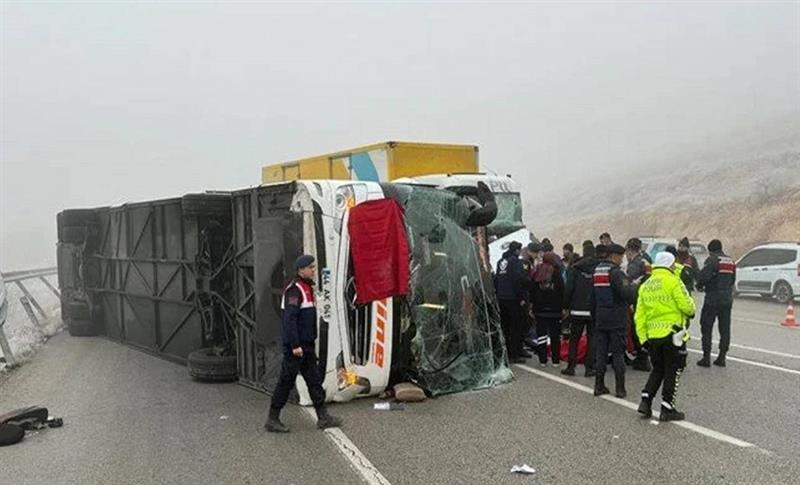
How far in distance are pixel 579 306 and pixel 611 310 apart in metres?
1.00

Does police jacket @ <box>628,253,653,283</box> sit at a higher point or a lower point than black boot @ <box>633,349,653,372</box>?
higher

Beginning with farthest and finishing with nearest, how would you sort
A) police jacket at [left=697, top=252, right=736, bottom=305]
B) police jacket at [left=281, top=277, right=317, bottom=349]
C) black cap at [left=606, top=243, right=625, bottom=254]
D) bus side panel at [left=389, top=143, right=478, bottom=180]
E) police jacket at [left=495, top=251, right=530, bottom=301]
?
bus side panel at [left=389, top=143, right=478, bottom=180]
police jacket at [left=495, top=251, right=530, bottom=301]
police jacket at [left=697, top=252, right=736, bottom=305]
black cap at [left=606, top=243, right=625, bottom=254]
police jacket at [left=281, top=277, right=317, bottom=349]

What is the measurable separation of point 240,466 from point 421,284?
324cm

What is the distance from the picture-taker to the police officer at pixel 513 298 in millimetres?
9680

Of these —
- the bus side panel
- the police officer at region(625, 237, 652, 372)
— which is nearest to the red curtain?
the police officer at region(625, 237, 652, 372)

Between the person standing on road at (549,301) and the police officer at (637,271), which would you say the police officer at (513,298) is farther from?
the police officer at (637,271)

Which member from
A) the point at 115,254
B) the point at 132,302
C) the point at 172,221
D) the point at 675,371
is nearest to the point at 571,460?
the point at 675,371

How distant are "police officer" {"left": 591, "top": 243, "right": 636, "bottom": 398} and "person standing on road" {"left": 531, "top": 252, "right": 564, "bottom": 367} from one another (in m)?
1.53

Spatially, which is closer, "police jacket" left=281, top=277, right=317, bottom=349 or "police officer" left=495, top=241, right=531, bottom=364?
"police jacket" left=281, top=277, right=317, bottom=349

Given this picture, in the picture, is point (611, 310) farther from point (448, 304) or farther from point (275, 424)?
point (275, 424)

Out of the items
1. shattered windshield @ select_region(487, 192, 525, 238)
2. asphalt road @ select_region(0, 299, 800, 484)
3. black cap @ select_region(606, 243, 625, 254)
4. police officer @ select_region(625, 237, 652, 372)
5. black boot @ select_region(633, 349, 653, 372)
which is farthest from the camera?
shattered windshield @ select_region(487, 192, 525, 238)

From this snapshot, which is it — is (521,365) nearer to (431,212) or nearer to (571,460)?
(431,212)

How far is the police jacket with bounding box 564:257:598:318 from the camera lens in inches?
355

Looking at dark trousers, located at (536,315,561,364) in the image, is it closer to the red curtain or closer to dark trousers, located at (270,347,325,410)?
the red curtain
